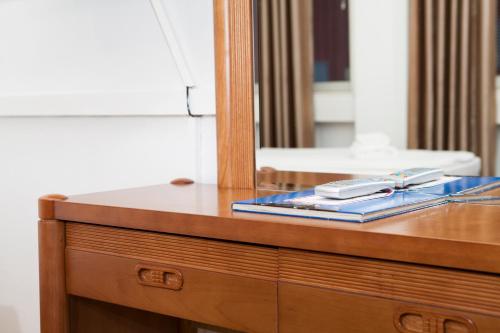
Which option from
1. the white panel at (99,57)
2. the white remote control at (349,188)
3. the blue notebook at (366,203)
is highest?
the white panel at (99,57)

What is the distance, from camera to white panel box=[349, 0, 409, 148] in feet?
4.18

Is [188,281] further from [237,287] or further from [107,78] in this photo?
[107,78]

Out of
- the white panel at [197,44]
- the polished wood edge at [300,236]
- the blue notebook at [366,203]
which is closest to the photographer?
the polished wood edge at [300,236]

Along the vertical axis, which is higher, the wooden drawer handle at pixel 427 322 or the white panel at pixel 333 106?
the white panel at pixel 333 106

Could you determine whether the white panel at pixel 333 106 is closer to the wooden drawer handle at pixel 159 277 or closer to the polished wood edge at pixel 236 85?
the polished wood edge at pixel 236 85

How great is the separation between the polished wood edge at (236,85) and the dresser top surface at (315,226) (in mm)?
113

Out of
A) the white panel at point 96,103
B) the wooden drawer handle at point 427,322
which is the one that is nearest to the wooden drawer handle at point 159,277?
the wooden drawer handle at point 427,322

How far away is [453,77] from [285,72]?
0.37 m

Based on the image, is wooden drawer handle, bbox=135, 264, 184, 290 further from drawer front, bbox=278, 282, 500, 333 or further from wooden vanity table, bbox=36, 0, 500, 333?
drawer front, bbox=278, 282, 500, 333

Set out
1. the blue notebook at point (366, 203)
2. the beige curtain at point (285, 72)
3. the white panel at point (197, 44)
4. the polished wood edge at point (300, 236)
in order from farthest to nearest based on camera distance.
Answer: the white panel at point (197, 44), the beige curtain at point (285, 72), the blue notebook at point (366, 203), the polished wood edge at point (300, 236)

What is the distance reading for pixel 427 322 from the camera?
0.90 m

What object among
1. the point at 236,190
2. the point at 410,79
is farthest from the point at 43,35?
the point at 410,79

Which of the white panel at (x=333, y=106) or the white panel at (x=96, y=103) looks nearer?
the white panel at (x=333, y=106)

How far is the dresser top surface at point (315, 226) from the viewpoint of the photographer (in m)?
0.86
